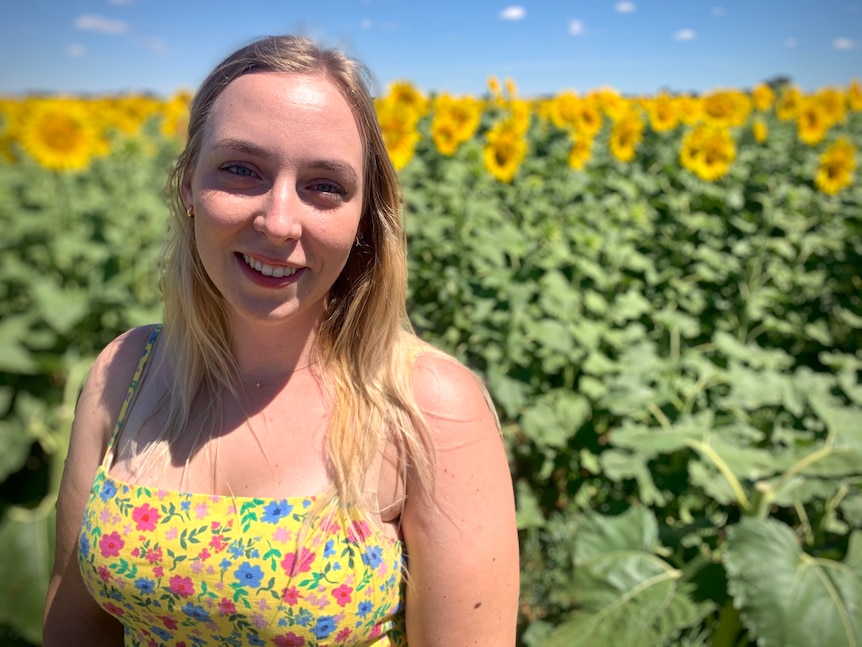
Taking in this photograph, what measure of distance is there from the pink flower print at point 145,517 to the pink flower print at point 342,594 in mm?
320

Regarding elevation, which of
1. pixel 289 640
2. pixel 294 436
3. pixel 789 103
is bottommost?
pixel 289 640

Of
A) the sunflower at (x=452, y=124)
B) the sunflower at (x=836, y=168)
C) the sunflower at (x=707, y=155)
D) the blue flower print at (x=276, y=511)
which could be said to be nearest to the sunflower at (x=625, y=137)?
the sunflower at (x=707, y=155)

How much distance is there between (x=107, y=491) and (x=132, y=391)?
0.70ft

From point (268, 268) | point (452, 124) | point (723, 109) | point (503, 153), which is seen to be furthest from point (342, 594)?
point (723, 109)

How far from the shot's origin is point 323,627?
1.11 metres

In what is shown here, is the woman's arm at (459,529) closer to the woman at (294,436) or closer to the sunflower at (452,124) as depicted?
the woman at (294,436)

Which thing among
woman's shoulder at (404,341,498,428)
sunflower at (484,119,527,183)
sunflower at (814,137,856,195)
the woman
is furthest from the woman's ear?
sunflower at (814,137,856,195)

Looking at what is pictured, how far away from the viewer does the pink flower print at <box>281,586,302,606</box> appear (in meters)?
1.09

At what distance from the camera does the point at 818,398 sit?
2176 mm

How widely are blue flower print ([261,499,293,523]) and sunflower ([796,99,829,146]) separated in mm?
6780

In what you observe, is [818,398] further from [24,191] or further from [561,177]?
[24,191]

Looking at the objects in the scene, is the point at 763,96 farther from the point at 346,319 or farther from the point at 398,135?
the point at 346,319

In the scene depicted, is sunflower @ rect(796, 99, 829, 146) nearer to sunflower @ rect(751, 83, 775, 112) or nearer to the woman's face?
sunflower @ rect(751, 83, 775, 112)

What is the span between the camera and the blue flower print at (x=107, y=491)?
1221mm
